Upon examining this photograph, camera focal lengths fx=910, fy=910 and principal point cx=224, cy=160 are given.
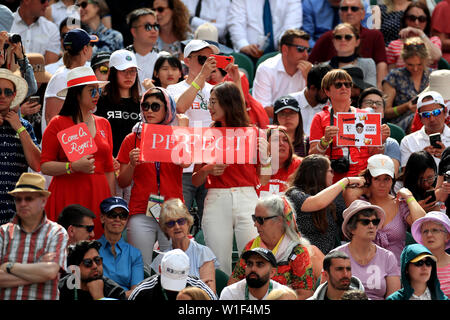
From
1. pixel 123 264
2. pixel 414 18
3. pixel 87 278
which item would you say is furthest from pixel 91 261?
pixel 414 18

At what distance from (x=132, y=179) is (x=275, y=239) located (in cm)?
154

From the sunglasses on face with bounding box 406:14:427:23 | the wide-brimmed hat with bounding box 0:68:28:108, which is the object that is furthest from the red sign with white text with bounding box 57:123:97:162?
the sunglasses on face with bounding box 406:14:427:23

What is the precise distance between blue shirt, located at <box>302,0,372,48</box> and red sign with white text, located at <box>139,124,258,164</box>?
4.30 metres

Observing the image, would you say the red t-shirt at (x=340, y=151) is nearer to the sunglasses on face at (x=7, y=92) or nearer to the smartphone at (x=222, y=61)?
the smartphone at (x=222, y=61)

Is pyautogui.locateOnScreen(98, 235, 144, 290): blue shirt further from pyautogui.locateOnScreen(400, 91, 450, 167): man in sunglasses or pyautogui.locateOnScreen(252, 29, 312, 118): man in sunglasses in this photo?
pyautogui.locateOnScreen(252, 29, 312, 118): man in sunglasses

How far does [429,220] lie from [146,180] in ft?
7.97

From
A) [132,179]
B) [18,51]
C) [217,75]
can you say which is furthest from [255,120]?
[18,51]

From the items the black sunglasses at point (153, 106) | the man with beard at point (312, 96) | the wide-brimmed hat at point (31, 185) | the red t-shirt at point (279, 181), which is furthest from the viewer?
the man with beard at point (312, 96)

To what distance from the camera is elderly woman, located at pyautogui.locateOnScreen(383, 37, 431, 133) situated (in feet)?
34.3

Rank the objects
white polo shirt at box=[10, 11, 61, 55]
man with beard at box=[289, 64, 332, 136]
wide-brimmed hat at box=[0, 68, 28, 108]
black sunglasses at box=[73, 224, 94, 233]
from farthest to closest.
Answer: white polo shirt at box=[10, 11, 61, 55], man with beard at box=[289, 64, 332, 136], wide-brimmed hat at box=[0, 68, 28, 108], black sunglasses at box=[73, 224, 94, 233]

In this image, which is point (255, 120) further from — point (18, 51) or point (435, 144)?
point (18, 51)

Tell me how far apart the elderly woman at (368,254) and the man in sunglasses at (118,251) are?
65.0 inches

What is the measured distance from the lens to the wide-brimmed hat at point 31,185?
646cm

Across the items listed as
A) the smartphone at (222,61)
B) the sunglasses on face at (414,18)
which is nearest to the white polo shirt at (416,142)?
the smartphone at (222,61)
